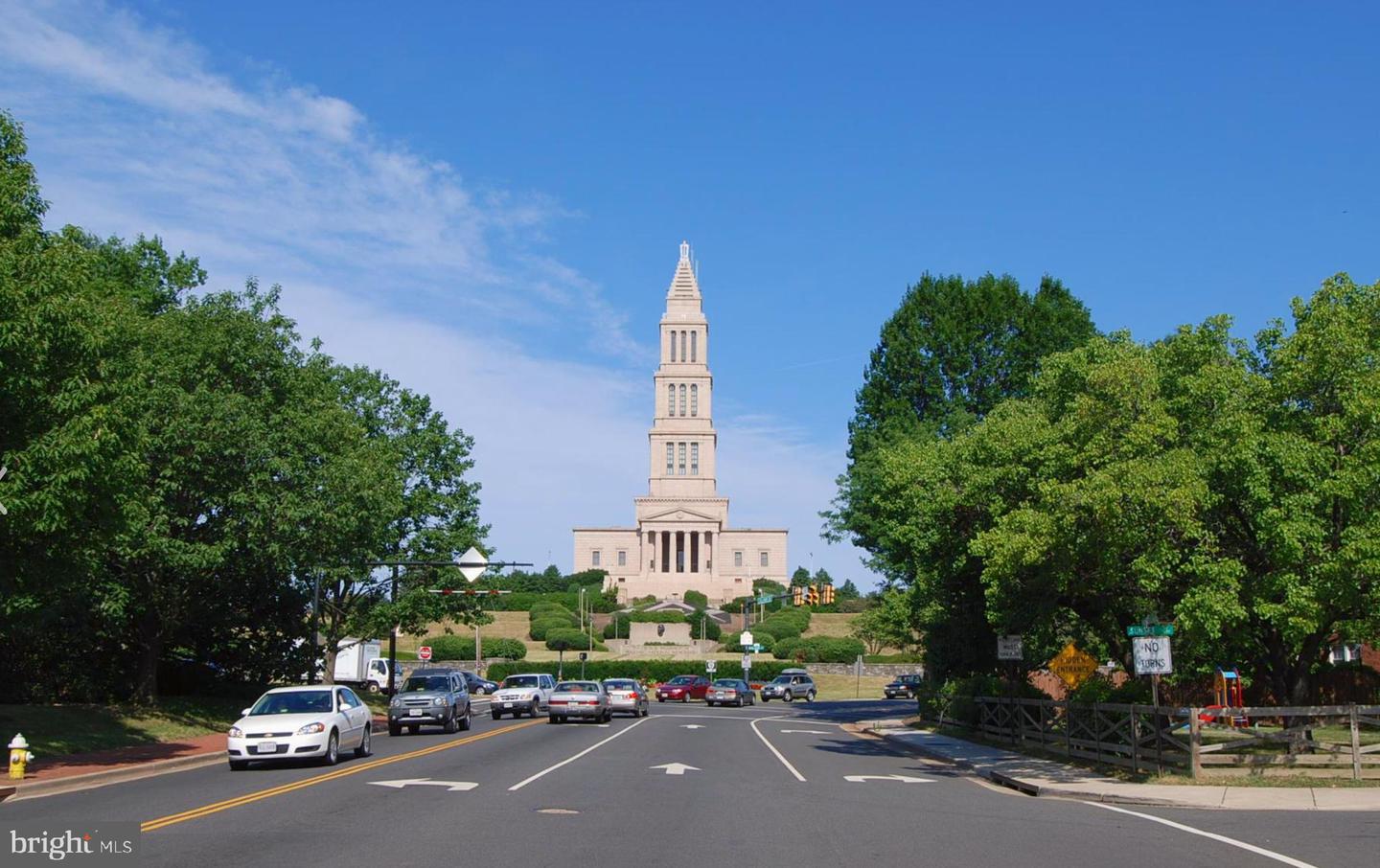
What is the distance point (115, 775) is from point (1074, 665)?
23.7 metres

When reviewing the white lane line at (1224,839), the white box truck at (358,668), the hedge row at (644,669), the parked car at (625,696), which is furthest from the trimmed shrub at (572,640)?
the white lane line at (1224,839)

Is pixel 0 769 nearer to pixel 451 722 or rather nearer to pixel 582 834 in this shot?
pixel 582 834

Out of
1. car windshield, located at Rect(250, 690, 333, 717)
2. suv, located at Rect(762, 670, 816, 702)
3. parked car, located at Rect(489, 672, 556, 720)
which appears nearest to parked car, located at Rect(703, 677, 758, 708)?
suv, located at Rect(762, 670, 816, 702)

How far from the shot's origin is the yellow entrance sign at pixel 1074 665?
1305 inches

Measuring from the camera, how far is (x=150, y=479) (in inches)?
1235

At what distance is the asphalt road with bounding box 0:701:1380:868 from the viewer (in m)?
12.3

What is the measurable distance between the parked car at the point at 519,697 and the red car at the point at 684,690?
1878cm

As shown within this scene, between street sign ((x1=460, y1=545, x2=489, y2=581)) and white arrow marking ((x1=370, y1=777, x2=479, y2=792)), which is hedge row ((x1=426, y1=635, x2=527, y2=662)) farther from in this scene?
white arrow marking ((x1=370, y1=777, x2=479, y2=792))

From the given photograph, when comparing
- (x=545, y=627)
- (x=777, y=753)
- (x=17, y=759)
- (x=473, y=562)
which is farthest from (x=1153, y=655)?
(x=545, y=627)

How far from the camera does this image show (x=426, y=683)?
124 feet

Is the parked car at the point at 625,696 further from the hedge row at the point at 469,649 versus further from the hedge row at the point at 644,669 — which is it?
the hedge row at the point at 469,649

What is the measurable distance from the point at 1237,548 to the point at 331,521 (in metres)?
22.8

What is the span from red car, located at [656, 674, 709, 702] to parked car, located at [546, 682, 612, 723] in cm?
2646

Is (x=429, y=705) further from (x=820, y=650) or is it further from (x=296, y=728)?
(x=820, y=650)
